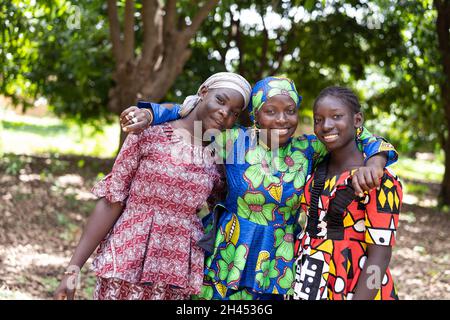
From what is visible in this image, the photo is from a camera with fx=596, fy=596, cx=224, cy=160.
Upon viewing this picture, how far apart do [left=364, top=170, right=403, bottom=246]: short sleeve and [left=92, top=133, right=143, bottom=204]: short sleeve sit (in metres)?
1.03

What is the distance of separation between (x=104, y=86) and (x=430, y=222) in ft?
18.1

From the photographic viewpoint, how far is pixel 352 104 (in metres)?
2.56

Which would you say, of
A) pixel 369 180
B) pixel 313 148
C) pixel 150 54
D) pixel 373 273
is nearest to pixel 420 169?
pixel 150 54

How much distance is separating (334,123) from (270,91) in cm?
34

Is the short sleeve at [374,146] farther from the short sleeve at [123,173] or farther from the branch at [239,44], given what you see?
the branch at [239,44]

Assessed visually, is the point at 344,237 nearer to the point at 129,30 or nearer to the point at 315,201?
the point at 315,201

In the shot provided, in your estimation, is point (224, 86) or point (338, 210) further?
point (224, 86)

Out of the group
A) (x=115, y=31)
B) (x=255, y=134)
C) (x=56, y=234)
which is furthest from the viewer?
(x=56, y=234)

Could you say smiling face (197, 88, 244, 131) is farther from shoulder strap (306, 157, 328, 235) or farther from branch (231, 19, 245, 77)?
branch (231, 19, 245, 77)

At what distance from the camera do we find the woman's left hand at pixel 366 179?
2.30 m

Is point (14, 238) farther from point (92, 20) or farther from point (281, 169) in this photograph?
point (281, 169)

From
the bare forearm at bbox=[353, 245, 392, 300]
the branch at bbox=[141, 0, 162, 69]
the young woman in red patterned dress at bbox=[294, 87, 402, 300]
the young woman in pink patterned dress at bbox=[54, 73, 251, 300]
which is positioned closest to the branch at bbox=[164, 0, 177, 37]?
the branch at bbox=[141, 0, 162, 69]

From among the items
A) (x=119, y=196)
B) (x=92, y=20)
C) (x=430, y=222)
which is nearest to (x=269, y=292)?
(x=119, y=196)

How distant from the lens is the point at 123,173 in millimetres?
2686
